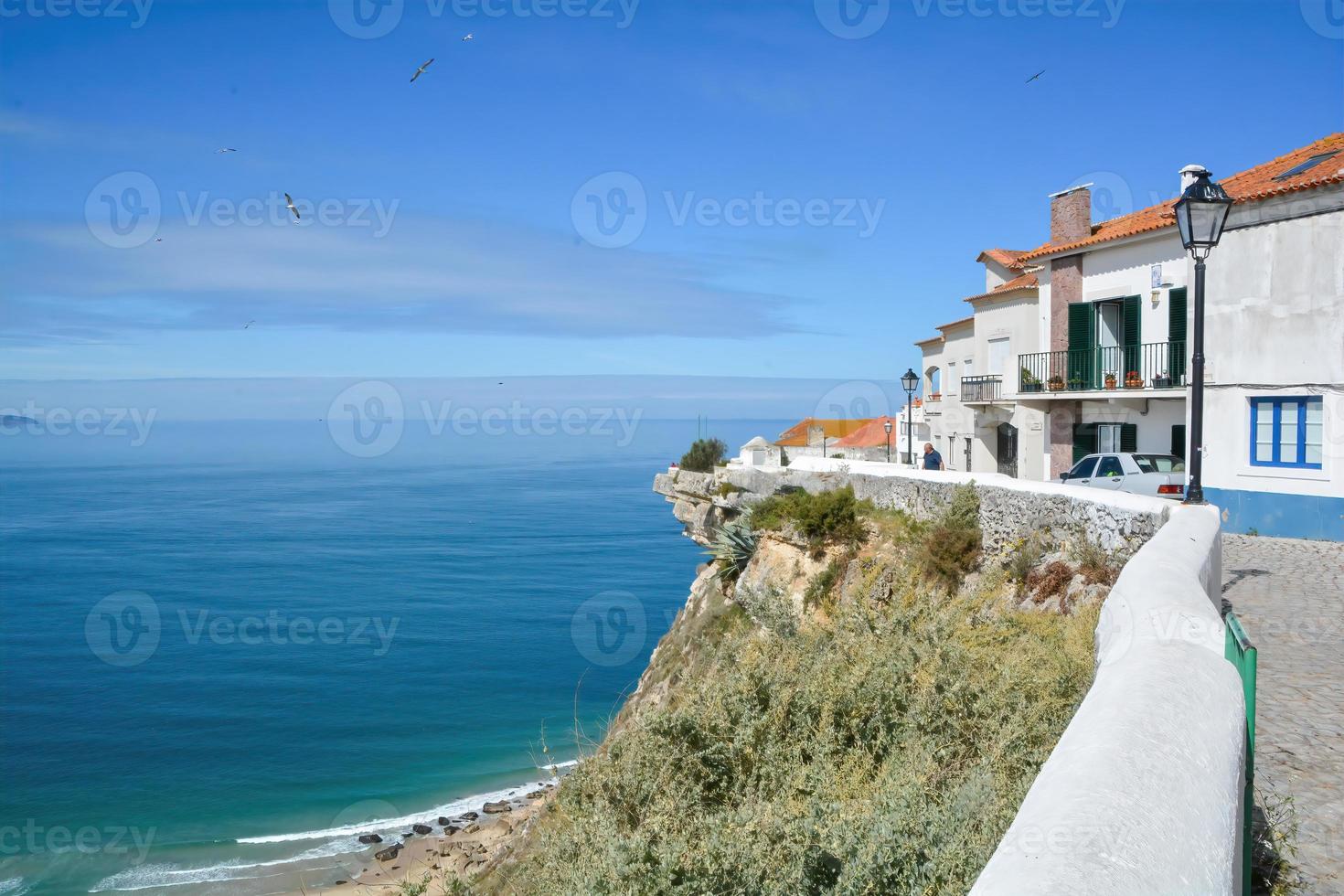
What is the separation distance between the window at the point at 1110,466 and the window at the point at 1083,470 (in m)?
0.16

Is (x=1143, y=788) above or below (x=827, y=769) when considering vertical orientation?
above

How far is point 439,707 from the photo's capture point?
120 feet

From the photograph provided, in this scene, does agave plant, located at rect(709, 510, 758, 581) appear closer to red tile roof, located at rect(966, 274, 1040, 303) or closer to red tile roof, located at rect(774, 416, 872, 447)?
red tile roof, located at rect(966, 274, 1040, 303)

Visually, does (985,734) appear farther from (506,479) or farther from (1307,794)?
(506,479)

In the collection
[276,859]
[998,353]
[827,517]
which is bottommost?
[276,859]

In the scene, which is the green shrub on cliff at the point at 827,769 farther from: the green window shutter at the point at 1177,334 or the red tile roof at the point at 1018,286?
the red tile roof at the point at 1018,286

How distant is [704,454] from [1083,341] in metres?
18.0

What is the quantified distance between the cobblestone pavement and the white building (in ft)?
15.5

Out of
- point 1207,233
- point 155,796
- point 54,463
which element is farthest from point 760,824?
point 54,463

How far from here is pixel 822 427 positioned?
5666 cm

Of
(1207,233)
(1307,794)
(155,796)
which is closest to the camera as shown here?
(1307,794)

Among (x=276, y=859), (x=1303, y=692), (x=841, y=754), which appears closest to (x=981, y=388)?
(x=1303, y=692)

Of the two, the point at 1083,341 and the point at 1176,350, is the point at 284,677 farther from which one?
the point at 1176,350

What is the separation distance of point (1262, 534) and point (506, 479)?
134m
